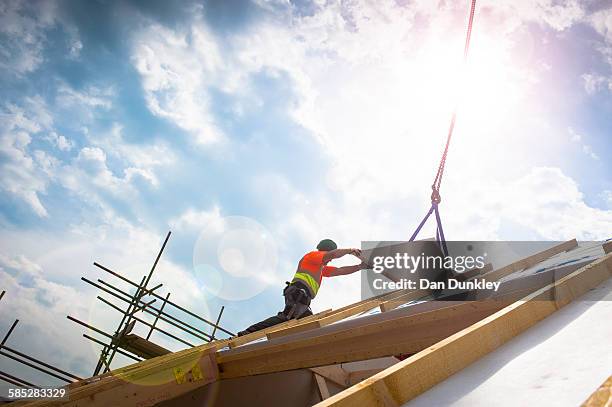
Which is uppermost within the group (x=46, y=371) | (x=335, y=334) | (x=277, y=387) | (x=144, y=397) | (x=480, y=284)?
(x=480, y=284)

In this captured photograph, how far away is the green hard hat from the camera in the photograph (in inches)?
276

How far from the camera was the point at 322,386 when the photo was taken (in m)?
4.44

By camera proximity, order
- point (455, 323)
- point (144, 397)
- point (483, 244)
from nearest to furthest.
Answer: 1. point (455, 323)
2. point (144, 397)
3. point (483, 244)

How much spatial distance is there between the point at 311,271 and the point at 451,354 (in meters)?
5.12

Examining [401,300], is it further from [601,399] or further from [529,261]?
[601,399]

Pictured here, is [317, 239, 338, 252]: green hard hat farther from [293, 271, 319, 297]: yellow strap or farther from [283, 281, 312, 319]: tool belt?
[283, 281, 312, 319]: tool belt

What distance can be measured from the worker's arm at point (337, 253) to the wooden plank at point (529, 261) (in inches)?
81.9

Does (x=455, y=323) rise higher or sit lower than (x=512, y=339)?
higher

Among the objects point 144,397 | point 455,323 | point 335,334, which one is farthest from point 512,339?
point 144,397

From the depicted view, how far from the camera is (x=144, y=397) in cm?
268

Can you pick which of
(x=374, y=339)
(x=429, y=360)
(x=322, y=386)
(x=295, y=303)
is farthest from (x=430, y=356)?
(x=295, y=303)

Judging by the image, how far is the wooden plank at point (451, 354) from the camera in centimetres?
115

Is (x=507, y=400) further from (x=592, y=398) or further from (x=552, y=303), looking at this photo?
(x=552, y=303)

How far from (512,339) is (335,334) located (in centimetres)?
114
